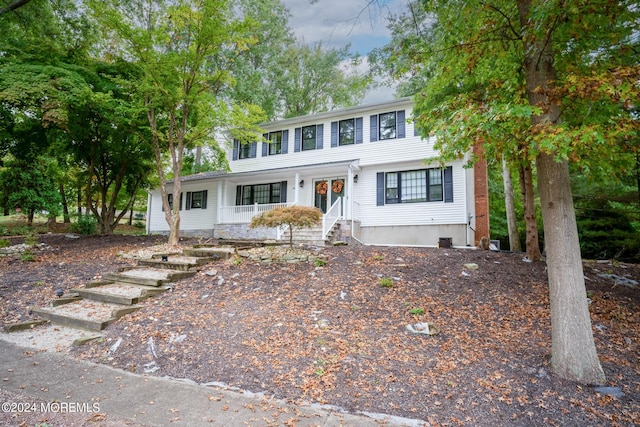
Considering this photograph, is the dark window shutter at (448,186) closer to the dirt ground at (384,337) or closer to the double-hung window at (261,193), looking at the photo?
the dirt ground at (384,337)

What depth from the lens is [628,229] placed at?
12.3m

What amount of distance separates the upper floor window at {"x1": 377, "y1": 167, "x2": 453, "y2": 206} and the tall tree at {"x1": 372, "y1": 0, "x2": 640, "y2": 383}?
6.87 metres

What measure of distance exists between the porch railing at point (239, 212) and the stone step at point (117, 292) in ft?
25.2

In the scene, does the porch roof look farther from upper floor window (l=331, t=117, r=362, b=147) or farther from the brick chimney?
the brick chimney

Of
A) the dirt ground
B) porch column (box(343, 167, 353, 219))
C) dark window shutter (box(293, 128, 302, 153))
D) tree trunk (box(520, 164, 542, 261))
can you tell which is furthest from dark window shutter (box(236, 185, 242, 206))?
tree trunk (box(520, 164, 542, 261))

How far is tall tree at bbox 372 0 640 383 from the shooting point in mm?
3304

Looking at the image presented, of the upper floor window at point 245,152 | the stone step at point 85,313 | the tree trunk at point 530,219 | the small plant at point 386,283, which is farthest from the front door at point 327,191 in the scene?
the stone step at point 85,313

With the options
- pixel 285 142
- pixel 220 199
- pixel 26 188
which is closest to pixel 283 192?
pixel 285 142

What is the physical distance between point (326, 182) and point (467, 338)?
10.5 m

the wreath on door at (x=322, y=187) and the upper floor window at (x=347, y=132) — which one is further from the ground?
the upper floor window at (x=347, y=132)

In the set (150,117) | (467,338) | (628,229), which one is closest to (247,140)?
(150,117)

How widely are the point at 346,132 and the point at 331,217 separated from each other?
13.7 ft

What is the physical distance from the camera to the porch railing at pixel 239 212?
1421cm

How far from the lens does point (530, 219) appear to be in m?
8.23
